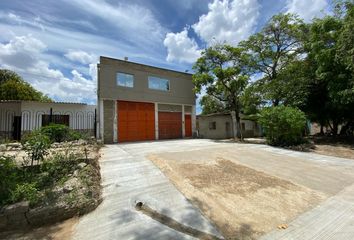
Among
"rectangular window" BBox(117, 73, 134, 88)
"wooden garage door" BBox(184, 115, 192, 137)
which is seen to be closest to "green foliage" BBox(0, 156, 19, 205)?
"rectangular window" BBox(117, 73, 134, 88)

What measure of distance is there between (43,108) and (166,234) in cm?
1480

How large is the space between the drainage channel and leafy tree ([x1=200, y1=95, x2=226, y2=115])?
46.6 ft

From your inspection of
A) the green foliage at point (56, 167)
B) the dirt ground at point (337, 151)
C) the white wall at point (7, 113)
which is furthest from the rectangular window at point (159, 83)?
the green foliage at point (56, 167)

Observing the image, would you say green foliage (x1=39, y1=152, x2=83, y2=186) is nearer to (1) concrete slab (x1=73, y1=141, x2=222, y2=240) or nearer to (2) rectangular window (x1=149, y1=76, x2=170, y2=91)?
(1) concrete slab (x1=73, y1=141, x2=222, y2=240)

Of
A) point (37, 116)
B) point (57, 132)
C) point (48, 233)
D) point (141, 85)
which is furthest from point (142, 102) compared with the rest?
point (48, 233)

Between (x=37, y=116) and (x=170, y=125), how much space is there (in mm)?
9467

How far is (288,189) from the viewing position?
4996mm

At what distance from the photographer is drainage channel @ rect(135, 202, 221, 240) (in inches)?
122

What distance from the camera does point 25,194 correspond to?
3.97 meters

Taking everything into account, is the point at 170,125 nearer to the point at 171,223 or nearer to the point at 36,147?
the point at 36,147

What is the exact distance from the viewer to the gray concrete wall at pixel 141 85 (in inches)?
556

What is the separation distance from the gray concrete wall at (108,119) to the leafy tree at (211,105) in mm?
7499

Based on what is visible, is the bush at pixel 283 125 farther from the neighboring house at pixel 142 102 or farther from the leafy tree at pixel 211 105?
the neighboring house at pixel 142 102

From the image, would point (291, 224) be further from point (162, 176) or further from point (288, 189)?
point (162, 176)
